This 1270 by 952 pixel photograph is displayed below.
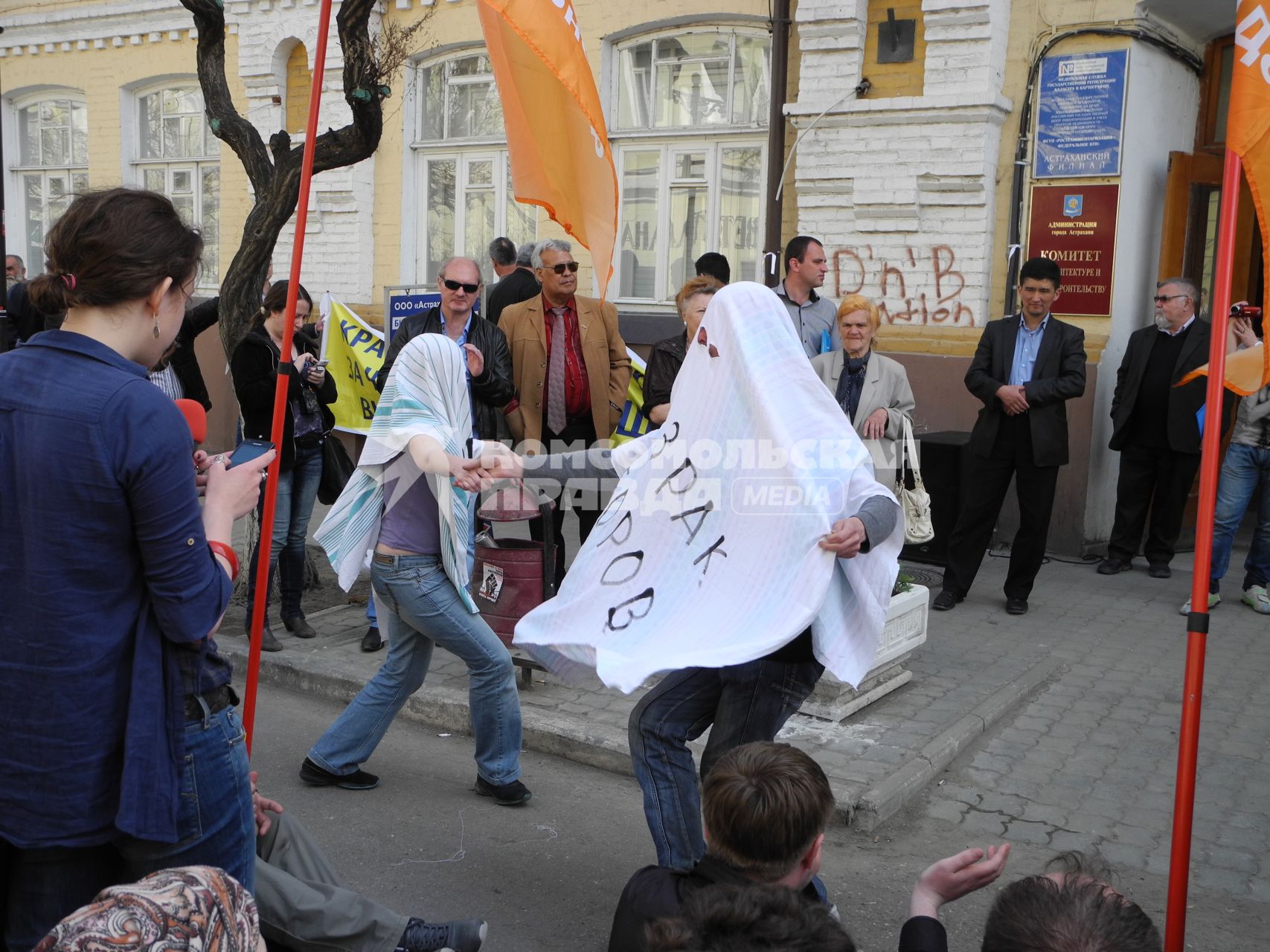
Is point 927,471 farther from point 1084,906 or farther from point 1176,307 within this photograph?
point 1084,906

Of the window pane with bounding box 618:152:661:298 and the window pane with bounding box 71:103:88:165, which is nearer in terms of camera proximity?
the window pane with bounding box 618:152:661:298

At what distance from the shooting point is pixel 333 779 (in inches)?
196

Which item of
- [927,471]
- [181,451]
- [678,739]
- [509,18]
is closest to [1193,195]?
[927,471]

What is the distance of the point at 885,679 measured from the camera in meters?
6.00

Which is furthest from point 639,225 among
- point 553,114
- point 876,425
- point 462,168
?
point 553,114

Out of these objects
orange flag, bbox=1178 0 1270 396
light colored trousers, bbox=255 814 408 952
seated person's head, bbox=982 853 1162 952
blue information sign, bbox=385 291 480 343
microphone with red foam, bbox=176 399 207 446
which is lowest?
light colored trousers, bbox=255 814 408 952

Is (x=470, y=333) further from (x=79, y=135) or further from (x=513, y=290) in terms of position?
(x=79, y=135)

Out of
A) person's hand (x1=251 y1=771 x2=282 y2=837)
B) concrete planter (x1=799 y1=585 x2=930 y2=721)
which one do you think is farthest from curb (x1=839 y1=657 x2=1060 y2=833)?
person's hand (x1=251 y1=771 x2=282 y2=837)

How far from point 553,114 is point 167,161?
1103 cm

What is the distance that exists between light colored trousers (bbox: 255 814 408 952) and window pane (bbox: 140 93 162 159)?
13.0 meters

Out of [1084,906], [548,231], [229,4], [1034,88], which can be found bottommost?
[1084,906]

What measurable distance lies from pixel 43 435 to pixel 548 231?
32.0 ft

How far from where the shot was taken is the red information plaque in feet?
28.9

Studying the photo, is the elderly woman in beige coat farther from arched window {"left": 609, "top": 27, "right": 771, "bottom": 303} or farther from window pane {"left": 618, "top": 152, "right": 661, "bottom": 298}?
window pane {"left": 618, "top": 152, "right": 661, "bottom": 298}
